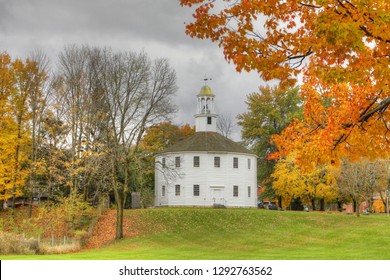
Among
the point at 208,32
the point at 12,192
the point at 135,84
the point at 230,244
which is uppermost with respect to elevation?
the point at 135,84

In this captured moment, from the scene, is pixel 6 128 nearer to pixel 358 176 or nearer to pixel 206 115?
pixel 206 115

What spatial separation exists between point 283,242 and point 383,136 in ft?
58.1

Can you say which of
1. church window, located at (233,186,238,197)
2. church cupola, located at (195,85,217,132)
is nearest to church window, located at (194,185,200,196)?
church window, located at (233,186,238,197)

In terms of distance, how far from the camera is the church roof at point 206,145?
5381 centimetres

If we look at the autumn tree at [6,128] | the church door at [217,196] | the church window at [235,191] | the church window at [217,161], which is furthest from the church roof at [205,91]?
the autumn tree at [6,128]

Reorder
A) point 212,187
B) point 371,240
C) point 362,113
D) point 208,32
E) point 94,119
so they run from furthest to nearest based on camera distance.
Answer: point 212,187, point 94,119, point 371,240, point 362,113, point 208,32

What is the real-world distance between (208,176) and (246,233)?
17.5 meters

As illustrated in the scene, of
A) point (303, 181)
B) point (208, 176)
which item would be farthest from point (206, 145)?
point (303, 181)

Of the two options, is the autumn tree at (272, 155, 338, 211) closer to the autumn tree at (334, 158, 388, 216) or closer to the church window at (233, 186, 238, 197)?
the church window at (233, 186, 238, 197)

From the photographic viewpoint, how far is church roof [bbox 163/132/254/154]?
2119 inches

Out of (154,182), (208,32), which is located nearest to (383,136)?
(208,32)

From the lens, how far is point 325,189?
173ft

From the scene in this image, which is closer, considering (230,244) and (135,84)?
(230,244)

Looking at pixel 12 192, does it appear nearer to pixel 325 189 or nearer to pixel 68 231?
pixel 68 231
